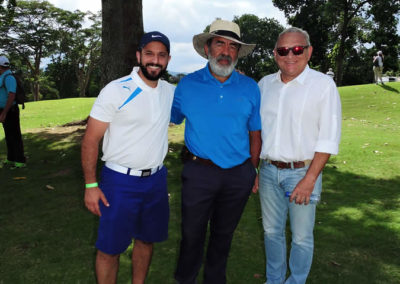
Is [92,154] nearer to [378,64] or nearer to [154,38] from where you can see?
[154,38]

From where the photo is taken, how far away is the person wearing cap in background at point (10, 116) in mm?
8016

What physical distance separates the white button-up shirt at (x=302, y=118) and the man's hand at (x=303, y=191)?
237 millimetres

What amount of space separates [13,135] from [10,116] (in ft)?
1.61

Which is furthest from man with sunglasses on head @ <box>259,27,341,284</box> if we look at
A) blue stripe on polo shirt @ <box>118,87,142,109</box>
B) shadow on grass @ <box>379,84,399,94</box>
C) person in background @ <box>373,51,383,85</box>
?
person in background @ <box>373,51,383,85</box>

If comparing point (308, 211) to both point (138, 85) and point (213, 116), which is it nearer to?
point (213, 116)

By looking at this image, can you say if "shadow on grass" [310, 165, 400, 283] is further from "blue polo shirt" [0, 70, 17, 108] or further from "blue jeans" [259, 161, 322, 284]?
"blue polo shirt" [0, 70, 17, 108]

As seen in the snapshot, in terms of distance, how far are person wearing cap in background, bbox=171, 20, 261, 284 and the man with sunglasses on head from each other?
0.19 m

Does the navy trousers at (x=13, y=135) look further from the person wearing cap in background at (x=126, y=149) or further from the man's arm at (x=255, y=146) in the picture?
the man's arm at (x=255, y=146)

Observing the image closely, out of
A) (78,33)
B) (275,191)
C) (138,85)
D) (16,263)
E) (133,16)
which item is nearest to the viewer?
(138,85)

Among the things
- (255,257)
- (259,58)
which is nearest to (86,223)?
(255,257)

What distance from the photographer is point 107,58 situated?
30.0ft

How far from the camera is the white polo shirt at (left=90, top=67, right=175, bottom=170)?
10.4 feet

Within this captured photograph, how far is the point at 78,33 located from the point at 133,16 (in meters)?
40.3

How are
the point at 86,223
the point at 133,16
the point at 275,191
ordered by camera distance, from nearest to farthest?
the point at 275,191 → the point at 86,223 → the point at 133,16
